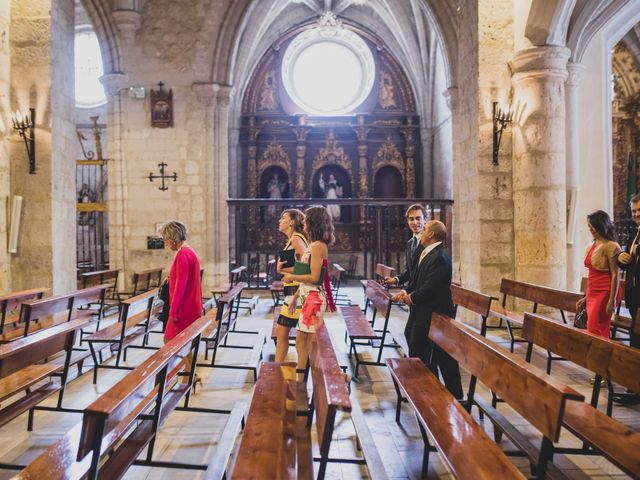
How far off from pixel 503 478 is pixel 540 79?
5874mm

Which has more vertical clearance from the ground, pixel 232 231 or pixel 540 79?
pixel 540 79

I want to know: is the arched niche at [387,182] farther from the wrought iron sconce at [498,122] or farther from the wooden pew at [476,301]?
the wooden pew at [476,301]

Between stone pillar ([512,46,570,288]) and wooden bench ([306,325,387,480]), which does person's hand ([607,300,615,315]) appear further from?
stone pillar ([512,46,570,288])

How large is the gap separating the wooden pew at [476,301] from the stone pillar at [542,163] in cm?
185

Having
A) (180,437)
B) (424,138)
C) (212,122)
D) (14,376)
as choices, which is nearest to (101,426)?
(180,437)

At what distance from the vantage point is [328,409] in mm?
1840

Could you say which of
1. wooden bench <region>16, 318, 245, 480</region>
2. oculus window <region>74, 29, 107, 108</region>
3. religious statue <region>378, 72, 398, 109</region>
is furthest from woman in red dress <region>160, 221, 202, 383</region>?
religious statue <region>378, 72, 398, 109</region>

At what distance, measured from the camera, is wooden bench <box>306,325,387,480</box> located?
184 centimetres

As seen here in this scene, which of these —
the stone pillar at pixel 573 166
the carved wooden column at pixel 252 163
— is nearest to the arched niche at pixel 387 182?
the carved wooden column at pixel 252 163

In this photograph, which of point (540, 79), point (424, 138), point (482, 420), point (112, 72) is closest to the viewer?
point (482, 420)

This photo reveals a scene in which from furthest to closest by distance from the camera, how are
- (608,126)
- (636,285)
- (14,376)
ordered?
1. (608,126)
2. (636,285)
3. (14,376)

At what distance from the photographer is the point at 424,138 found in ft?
54.4

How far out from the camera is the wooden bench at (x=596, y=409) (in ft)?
7.09

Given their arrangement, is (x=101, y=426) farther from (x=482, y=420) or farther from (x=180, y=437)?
(x=482, y=420)
